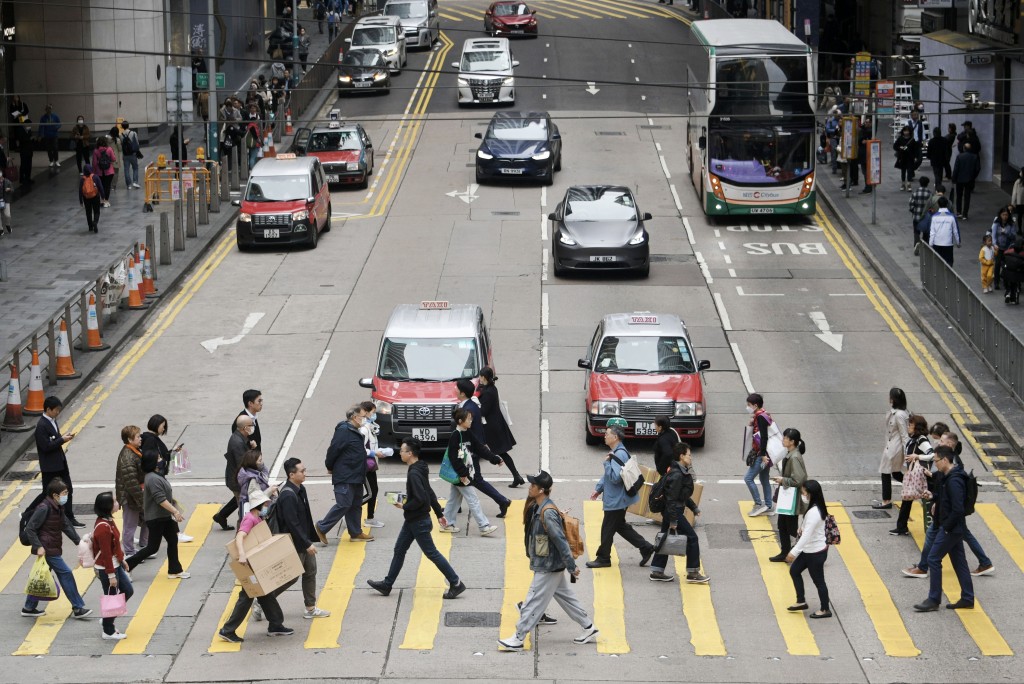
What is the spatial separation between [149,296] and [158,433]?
43.5ft

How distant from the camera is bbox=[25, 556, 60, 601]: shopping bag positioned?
1545cm

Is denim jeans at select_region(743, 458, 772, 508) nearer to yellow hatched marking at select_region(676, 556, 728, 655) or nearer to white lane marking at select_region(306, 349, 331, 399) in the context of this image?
yellow hatched marking at select_region(676, 556, 728, 655)

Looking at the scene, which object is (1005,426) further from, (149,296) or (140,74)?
(140,74)

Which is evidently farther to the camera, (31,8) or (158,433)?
(31,8)

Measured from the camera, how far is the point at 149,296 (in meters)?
30.0

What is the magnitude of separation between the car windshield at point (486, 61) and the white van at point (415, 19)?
10.6 metres

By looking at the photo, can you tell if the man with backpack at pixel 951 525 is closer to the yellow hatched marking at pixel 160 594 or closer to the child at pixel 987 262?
→ the yellow hatched marking at pixel 160 594

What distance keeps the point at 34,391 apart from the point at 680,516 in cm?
1094

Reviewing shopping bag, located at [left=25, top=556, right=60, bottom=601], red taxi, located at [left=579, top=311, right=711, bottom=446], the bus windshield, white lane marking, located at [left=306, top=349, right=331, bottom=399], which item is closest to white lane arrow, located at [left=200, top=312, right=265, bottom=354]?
white lane marking, located at [left=306, top=349, right=331, bottom=399]

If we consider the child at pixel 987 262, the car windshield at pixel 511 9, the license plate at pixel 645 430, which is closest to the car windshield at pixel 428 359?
the license plate at pixel 645 430

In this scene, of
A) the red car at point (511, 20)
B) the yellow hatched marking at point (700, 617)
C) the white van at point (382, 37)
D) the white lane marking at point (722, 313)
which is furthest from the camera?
the red car at point (511, 20)

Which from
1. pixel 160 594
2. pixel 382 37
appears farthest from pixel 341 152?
pixel 160 594

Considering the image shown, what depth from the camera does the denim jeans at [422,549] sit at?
51.4 ft

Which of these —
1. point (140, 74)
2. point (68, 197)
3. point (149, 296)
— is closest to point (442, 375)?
point (149, 296)
